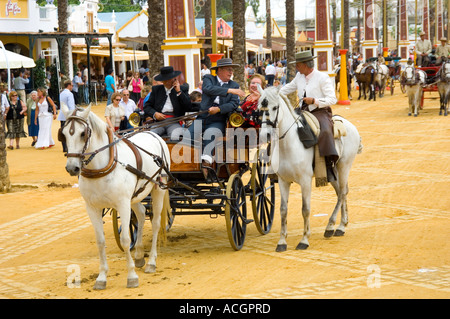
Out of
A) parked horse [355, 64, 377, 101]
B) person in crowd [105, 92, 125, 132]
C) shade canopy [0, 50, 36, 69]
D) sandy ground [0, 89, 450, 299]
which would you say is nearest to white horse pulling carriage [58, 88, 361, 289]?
sandy ground [0, 89, 450, 299]

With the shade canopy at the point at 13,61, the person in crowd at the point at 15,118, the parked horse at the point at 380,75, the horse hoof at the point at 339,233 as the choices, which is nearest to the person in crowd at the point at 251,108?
the horse hoof at the point at 339,233

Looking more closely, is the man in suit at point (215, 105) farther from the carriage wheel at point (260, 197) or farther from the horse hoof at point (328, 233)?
the horse hoof at point (328, 233)

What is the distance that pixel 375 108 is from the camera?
30891 mm

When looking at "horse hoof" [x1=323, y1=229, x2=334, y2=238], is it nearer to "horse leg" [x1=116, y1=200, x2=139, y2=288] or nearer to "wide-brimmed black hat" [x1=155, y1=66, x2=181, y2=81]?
"wide-brimmed black hat" [x1=155, y1=66, x2=181, y2=81]

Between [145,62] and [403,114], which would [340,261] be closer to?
[403,114]

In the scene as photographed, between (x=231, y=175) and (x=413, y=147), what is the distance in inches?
417

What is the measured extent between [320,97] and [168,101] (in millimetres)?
2139

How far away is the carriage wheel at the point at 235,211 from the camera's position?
8.90 metres

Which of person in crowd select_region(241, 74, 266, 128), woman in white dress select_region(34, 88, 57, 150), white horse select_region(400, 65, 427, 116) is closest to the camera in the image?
person in crowd select_region(241, 74, 266, 128)

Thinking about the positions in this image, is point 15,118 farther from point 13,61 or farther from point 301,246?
point 301,246

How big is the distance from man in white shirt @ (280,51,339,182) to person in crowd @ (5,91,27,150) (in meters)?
13.4

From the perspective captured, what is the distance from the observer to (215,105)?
9.47 meters

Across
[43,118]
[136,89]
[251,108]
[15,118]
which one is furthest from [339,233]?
[136,89]

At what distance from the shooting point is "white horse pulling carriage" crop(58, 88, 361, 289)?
739cm
